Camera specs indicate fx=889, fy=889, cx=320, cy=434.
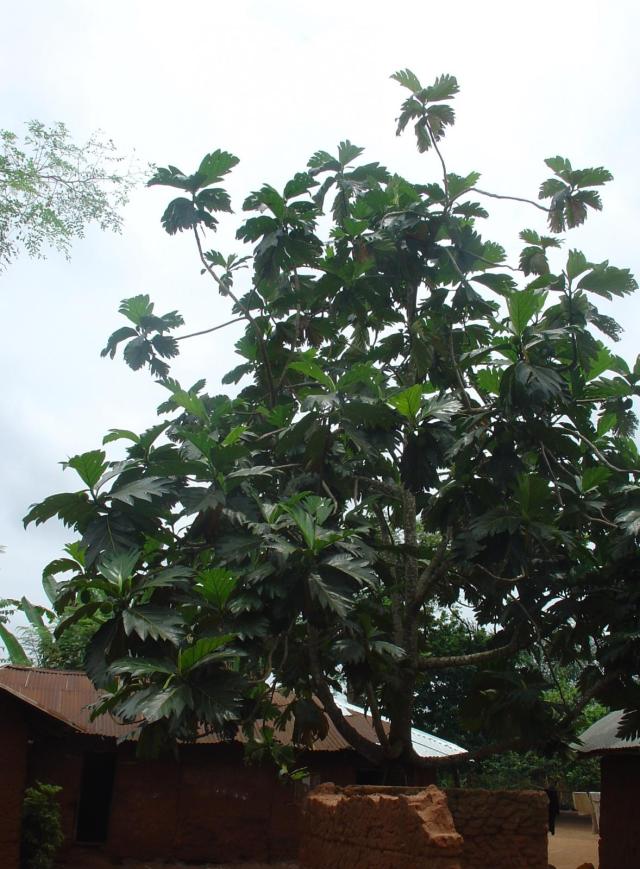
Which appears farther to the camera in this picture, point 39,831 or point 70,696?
point 70,696

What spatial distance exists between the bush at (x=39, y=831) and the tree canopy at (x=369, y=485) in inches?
146

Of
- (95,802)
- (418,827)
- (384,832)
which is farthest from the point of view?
(95,802)

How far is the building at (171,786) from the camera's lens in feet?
38.9

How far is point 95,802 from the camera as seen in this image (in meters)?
14.4

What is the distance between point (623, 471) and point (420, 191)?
2.98m

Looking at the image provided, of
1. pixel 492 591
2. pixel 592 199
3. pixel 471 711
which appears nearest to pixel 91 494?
pixel 492 591

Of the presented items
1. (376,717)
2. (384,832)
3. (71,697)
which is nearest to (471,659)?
(376,717)

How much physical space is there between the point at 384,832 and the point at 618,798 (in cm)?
824

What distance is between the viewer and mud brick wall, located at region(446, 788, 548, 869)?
5391mm

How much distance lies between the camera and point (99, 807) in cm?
1444

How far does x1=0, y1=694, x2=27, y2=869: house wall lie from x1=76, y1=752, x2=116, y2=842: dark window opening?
4502 millimetres

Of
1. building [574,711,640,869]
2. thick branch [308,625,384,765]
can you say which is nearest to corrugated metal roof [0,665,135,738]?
thick branch [308,625,384,765]

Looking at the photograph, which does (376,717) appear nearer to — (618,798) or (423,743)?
(618,798)

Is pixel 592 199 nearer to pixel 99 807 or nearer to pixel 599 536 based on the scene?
pixel 599 536
